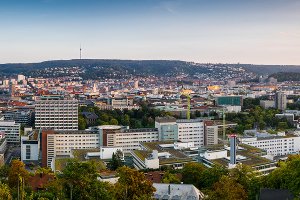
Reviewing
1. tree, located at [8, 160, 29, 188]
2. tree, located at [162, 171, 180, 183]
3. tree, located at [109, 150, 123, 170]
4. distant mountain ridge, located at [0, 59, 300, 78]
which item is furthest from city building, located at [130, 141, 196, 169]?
distant mountain ridge, located at [0, 59, 300, 78]

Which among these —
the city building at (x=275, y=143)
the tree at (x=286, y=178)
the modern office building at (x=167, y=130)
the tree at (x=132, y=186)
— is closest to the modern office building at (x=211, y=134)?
the city building at (x=275, y=143)

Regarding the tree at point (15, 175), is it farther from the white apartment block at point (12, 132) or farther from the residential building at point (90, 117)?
the residential building at point (90, 117)

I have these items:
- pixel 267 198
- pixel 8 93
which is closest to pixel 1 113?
pixel 8 93

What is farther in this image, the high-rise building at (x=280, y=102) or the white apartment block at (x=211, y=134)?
the high-rise building at (x=280, y=102)

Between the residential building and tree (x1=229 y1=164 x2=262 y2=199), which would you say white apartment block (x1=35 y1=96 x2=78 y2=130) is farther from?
tree (x1=229 y1=164 x2=262 y2=199)

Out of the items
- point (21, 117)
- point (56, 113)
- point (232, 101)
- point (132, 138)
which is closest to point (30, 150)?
point (56, 113)

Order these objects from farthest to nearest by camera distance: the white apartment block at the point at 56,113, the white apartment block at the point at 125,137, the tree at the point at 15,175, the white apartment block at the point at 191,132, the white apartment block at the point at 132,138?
the white apartment block at the point at 56,113, the white apartment block at the point at 191,132, the white apartment block at the point at 132,138, the white apartment block at the point at 125,137, the tree at the point at 15,175

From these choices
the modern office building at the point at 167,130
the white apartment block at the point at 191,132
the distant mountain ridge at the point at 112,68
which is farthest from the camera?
the distant mountain ridge at the point at 112,68
